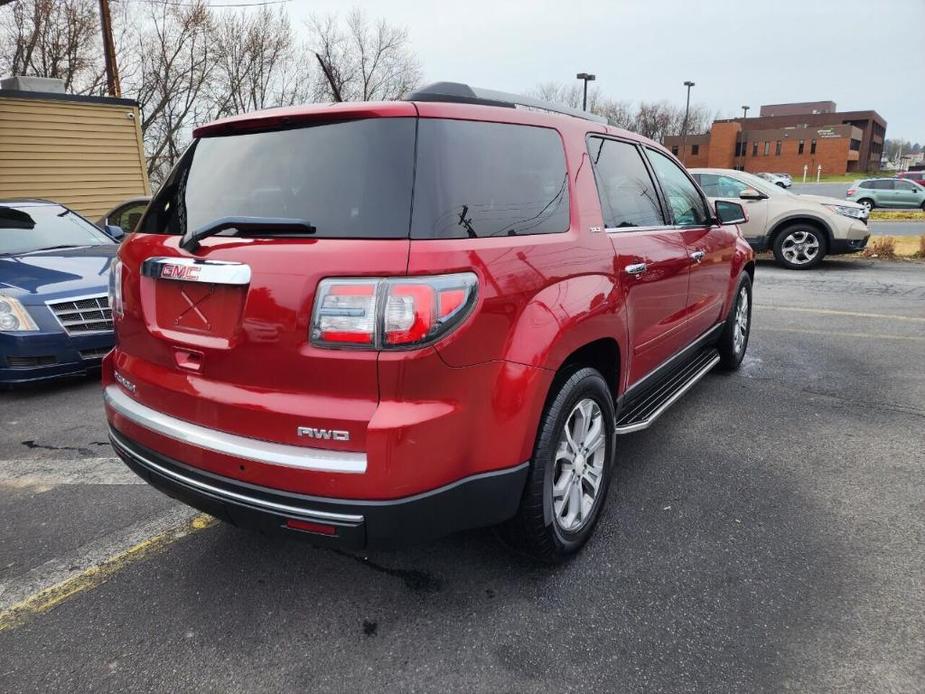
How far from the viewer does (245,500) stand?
2.05 meters

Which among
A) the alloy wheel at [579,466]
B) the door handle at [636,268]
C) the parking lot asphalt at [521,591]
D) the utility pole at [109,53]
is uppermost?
the utility pole at [109,53]

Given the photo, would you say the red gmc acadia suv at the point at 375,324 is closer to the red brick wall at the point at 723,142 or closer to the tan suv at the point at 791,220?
the tan suv at the point at 791,220

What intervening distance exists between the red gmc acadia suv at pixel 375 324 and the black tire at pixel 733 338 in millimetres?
2725

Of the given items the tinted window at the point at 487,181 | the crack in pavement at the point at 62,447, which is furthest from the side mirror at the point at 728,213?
the crack in pavement at the point at 62,447

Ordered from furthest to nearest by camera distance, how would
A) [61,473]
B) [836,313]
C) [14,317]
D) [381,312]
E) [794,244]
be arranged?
[794,244]
[836,313]
[14,317]
[61,473]
[381,312]

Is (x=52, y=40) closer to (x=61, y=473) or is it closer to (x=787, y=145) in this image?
(x=61, y=473)

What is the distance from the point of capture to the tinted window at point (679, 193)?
380 cm

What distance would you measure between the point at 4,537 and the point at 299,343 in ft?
6.72

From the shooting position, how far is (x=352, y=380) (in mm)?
1903

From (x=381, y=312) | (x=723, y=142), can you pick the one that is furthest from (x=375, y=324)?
(x=723, y=142)

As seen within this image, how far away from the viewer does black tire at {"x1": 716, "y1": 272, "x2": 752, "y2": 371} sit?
509 centimetres

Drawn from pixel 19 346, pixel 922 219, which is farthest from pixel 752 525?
pixel 922 219

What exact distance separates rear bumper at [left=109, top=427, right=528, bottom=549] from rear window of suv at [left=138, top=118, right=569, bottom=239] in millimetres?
815

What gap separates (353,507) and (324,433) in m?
0.24
